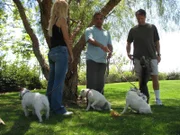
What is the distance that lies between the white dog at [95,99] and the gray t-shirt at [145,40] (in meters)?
1.27

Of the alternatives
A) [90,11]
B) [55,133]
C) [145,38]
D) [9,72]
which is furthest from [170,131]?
[9,72]

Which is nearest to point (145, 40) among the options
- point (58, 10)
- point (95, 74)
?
point (95, 74)

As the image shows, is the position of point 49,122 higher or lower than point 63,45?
lower

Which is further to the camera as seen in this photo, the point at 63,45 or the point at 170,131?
the point at 63,45

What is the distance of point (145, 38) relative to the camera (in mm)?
5734

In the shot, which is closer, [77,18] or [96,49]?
[96,49]

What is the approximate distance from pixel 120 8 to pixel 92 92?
5.74 meters

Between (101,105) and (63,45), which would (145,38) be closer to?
(101,105)

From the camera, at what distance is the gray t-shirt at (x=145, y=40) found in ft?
18.8

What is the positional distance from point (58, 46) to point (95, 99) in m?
1.29

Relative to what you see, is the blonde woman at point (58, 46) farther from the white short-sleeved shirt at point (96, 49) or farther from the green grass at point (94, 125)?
the white short-sleeved shirt at point (96, 49)

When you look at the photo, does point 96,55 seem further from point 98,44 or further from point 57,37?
point 57,37

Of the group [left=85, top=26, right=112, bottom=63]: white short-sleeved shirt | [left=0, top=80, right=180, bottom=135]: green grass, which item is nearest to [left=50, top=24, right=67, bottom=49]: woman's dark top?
[left=85, top=26, right=112, bottom=63]: white short-sleeved shirt

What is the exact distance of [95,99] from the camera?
5.11m
